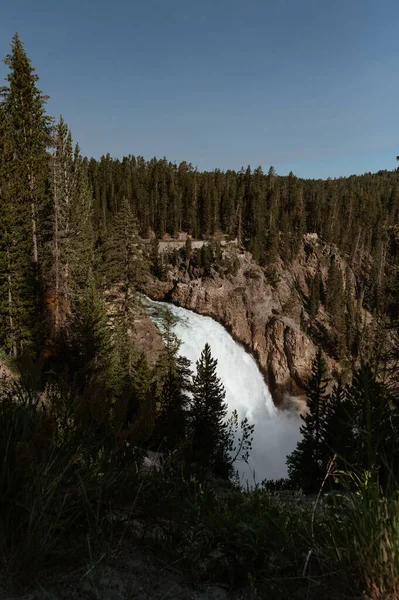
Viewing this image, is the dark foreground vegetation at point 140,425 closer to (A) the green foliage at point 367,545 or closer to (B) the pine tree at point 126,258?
(A) the green foliage at point 367,545

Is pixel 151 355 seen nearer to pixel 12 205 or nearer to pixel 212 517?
pixel 12 205

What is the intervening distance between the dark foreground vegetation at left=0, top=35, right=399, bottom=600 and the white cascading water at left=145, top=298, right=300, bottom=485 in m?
5.18

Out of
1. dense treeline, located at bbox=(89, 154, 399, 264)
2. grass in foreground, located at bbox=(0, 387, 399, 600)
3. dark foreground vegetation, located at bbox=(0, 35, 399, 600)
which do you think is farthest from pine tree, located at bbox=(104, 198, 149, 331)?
dense treeline, located at bbox=(89, 154, 399, 264)

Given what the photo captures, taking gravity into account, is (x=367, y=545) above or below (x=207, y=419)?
above

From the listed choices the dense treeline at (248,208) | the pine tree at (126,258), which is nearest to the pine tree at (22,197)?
the pine tree at (126,258)

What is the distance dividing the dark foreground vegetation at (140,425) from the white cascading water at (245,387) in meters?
5.18

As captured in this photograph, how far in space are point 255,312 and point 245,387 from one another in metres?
15.8

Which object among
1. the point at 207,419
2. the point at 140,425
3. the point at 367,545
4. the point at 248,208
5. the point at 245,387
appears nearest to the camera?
the point at 367,545

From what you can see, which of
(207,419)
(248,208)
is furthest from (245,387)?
(248,208)

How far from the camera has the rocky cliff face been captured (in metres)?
51.1

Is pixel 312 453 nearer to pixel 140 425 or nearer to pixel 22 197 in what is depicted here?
pixel 140 425

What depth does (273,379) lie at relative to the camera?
166ft

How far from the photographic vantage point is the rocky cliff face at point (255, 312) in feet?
168

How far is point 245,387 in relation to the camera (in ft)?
140
